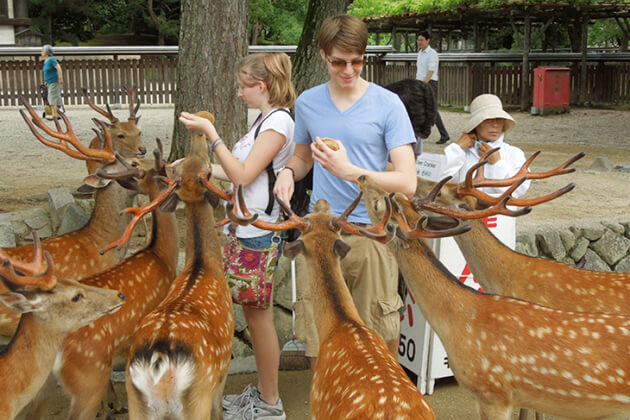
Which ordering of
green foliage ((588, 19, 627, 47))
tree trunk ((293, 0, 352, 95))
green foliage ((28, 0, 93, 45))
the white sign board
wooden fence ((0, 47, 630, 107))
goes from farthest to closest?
green foliage ((588, 19, 627, 47)), green foliage ((28, 0, 93, 45)), wooden fence ((0, 47, 630, 107)), tree trunk ((293, 0, 352, 95)), the white sign board

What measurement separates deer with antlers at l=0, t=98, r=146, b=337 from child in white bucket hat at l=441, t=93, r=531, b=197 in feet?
6.99

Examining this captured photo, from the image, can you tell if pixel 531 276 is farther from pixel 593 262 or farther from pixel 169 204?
pixel 593 262

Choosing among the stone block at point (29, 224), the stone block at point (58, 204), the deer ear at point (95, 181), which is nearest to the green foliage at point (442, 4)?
the stone block at point (58, 204)

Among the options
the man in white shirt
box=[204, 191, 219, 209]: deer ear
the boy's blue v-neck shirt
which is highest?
the man in white shirt

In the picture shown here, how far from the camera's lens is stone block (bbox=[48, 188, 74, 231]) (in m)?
5.79

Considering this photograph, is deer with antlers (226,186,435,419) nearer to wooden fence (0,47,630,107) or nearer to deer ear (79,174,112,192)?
deer ear (79,174,112,192)

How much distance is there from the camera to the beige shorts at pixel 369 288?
3.40m

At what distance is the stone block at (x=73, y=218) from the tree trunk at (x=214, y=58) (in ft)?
4.83

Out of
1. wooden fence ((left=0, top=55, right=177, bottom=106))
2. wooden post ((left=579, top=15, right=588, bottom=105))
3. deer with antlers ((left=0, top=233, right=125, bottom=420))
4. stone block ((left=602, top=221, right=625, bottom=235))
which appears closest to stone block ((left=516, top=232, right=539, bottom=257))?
stone block ((left=602, top=221, right=625, bottom=235))

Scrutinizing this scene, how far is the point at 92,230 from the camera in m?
4.61

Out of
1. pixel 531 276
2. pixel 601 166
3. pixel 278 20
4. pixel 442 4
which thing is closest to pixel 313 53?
pixel 601 166

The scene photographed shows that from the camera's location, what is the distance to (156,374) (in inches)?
111

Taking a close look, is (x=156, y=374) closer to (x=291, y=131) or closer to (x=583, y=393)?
(x=291, y=131)

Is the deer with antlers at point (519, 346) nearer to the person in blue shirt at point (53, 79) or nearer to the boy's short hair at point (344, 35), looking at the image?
the boy's short hair at point (344, 35)
